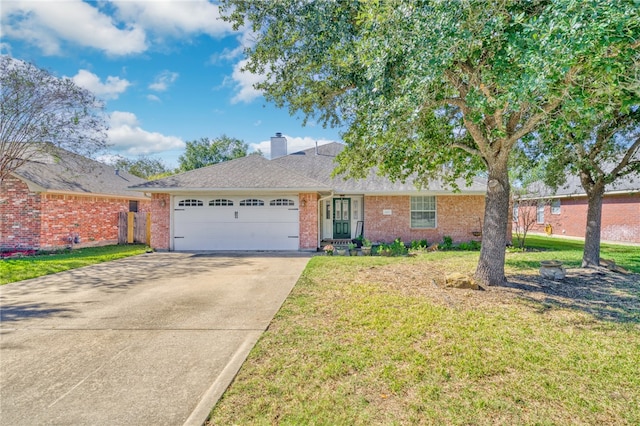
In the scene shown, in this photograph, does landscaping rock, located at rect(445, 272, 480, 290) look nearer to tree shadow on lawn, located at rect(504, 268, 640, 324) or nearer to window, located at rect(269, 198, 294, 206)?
tree shadow on lawn, located at rect(504, 268, 640, 324)

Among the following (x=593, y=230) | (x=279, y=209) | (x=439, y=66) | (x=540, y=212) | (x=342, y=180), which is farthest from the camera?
(x=540, y=212)

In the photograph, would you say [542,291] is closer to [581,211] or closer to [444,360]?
[444,360]

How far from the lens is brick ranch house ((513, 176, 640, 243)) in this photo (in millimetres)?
16220

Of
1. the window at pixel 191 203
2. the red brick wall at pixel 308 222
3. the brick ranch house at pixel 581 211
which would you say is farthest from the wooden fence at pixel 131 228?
the brick ranch house at pixel 581 211

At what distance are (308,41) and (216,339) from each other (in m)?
6.16

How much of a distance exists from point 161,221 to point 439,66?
495 inches

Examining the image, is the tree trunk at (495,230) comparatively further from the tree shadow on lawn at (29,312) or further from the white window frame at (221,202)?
the white window frame at (221,202)

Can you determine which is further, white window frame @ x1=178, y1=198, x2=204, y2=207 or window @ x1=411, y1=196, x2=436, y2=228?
window @ x1=411, y1=196, x2=436, y2=228

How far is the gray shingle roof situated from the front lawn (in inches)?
268

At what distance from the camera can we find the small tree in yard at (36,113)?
37.8 ft

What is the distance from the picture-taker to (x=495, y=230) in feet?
23.0

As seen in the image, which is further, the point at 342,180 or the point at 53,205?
the point at 342,180

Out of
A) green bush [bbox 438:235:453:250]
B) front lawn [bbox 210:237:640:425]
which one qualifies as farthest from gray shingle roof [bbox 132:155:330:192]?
front lawn [bbox 210:237:640:425]

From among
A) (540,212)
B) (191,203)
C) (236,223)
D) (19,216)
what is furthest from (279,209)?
(540,212)
